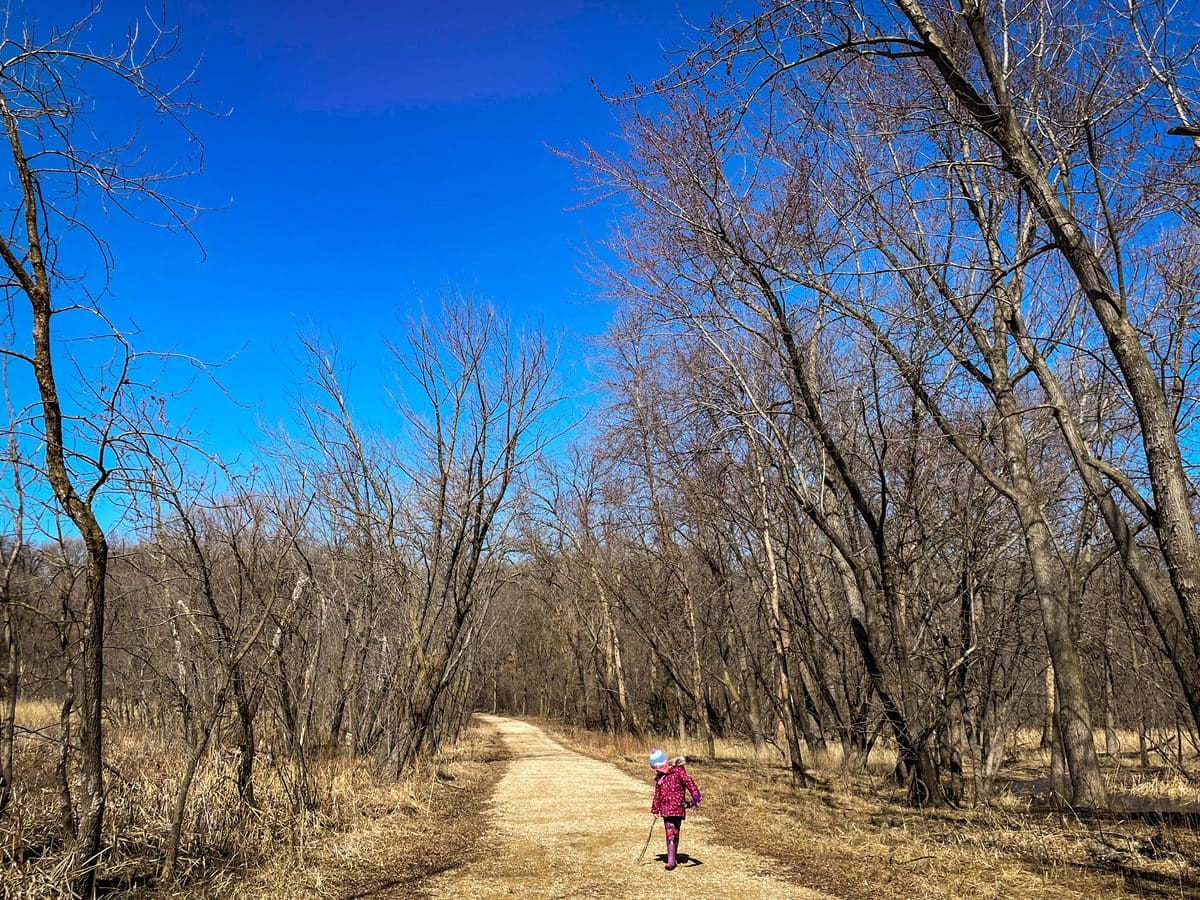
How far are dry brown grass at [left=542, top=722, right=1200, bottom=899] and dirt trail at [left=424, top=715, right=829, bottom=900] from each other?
0.52 meters

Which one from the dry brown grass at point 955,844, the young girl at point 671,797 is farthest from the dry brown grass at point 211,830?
the dry brown grass at point 955,844

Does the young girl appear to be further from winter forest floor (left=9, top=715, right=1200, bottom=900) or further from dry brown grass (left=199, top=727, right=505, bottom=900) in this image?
dry brown grass (left=199, top=727, right=505, bottom=900)

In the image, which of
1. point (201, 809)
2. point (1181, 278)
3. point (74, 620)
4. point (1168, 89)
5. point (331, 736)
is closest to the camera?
point (74, 620)

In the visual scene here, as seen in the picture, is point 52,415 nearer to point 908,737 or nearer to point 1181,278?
point 908,737

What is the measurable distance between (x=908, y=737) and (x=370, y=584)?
355 inches

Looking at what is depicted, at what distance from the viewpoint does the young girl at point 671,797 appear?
766 cm

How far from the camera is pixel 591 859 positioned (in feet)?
26.9

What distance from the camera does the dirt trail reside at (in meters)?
6.91

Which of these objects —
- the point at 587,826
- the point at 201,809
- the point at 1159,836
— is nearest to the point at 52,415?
the point at 201,809

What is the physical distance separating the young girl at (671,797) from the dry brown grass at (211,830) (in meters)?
2.39

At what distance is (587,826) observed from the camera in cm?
1003

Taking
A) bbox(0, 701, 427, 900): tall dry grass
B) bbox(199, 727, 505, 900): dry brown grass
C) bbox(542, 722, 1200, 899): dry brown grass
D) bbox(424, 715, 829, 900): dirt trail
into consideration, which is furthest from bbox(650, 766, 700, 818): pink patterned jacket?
bbox(0, 701, 427, 900): tall dry grass

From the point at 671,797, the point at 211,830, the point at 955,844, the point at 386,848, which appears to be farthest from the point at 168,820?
the point at 955,844

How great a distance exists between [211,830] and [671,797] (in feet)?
14.0
